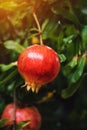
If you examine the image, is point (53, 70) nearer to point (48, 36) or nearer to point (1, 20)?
point (48, 36)

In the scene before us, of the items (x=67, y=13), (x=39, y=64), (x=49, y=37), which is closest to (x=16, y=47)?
(x=49, y=37)

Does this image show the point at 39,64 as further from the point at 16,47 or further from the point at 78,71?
the point at 16,47

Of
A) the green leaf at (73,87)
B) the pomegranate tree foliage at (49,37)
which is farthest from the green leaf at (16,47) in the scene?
the green leaf at (73,87)

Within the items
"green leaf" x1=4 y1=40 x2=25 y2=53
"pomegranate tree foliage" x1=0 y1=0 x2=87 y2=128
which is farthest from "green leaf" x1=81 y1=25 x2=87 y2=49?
"green leaf" x1=4 y1=40 x2=25 y2=53

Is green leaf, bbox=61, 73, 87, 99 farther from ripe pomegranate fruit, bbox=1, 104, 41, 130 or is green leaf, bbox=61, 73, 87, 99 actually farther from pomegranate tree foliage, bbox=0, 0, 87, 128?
ripe pomegranate fruit, bbox=1, 104, 41, 130

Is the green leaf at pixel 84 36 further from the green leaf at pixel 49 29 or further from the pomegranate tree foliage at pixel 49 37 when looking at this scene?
the green leaf at pixel 49 29
